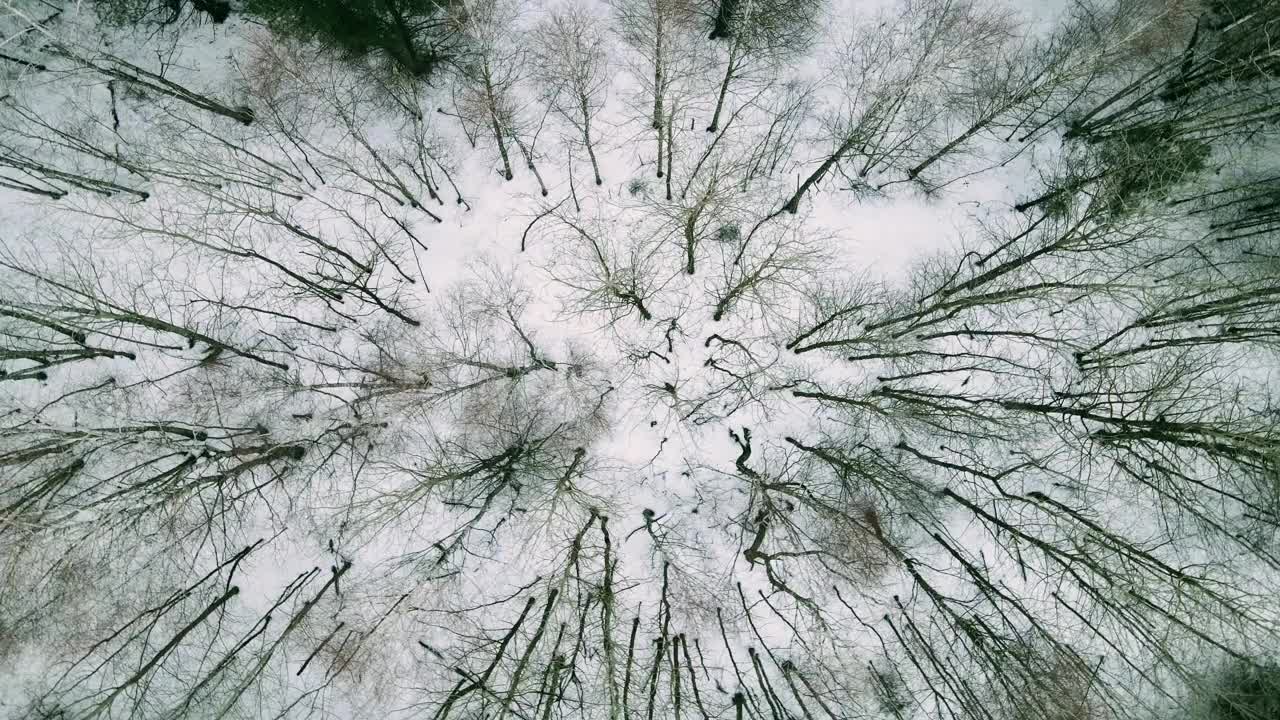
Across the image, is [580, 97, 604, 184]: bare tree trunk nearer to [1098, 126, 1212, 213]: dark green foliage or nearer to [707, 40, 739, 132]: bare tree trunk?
[707, 40, 739, 132]: bare tree trunk

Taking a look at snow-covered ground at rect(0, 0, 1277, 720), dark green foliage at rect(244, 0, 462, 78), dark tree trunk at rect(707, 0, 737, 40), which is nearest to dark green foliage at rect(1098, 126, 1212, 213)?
snow-covered ground at rect(0, 0, 1277, 720)

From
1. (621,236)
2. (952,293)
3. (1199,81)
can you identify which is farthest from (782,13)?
(1199,81)

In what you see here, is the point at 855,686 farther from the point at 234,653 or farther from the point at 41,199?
the point at 41,199

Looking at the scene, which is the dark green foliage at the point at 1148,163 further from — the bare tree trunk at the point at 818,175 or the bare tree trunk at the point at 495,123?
the bare tree trunk at the point at 495,123

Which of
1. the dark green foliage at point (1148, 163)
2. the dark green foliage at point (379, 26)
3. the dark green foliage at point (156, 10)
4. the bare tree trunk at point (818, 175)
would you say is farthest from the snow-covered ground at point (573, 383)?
the dark green foliage at point (156, 10)

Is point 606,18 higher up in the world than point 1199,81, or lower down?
higher up

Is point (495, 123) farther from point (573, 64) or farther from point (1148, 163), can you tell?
point (1148, 163)
